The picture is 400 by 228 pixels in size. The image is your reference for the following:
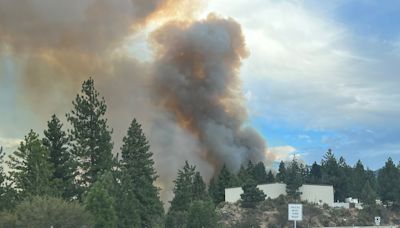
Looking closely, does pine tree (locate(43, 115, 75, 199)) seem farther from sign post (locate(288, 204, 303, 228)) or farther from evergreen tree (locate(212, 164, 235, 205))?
evergreen tree (locate(212, 164, 235, 205))

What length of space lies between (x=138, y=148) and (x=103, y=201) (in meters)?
28.4

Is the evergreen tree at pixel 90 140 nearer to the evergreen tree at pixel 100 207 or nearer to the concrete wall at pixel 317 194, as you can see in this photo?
the evergreen tree at pixel 100 207

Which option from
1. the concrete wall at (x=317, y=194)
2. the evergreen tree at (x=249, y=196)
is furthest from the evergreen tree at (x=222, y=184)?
the concrete wall at (x=317, y=194)

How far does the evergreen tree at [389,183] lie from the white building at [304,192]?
2184 centimetres

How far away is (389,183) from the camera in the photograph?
513ft

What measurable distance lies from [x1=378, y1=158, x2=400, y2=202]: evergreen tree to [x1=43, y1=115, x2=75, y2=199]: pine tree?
108m

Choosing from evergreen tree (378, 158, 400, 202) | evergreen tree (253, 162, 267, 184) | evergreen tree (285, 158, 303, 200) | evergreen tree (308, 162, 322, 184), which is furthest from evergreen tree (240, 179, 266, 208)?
evergreen tree (308, 162, 322, 184)

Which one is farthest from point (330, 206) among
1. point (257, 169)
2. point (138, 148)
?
point (138, 148)

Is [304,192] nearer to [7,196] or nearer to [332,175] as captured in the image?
[332,175]

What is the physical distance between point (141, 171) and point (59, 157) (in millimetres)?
17184

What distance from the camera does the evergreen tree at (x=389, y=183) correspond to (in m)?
153

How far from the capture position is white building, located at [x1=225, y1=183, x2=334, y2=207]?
138 m

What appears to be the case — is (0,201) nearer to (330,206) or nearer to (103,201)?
(103,201)

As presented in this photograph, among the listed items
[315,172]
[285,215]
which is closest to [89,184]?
[285,215]
